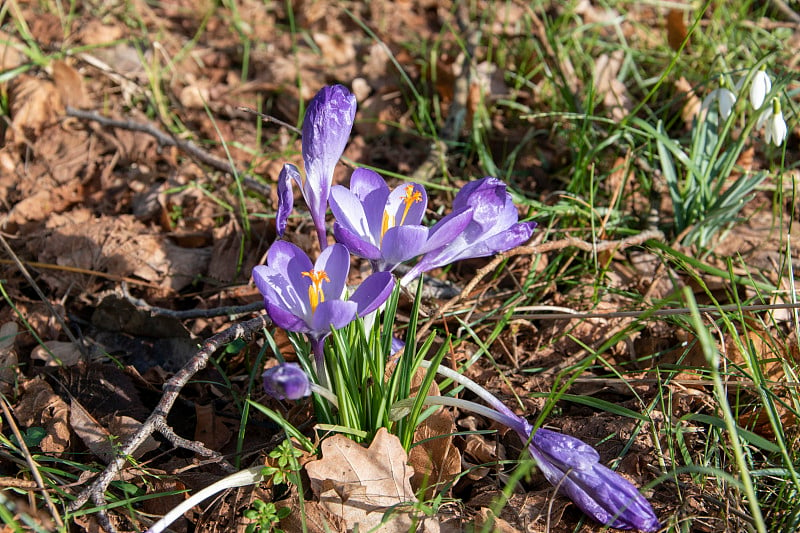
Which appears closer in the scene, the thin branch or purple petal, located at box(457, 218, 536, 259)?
purple petal, located at box(457, 218, 536, 259)

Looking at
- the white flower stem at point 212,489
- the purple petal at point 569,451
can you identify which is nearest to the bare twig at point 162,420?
the white flower stem at point 212,489

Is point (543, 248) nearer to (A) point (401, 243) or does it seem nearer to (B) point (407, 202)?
(B) point (407, 202)

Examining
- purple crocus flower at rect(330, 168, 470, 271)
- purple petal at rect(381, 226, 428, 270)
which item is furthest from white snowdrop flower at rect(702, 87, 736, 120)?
purple petal at rect(381, 226, 428, 270)

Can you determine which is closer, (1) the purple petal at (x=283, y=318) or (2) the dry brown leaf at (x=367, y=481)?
(1) the purple petal at (x=283, y=318)

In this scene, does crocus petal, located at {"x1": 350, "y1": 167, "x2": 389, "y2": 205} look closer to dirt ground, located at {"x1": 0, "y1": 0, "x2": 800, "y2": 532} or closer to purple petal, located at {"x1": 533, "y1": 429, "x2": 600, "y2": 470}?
dirt ground, located at {"x1": 0, "y1": 0, "x2": 800, "y2": 532}

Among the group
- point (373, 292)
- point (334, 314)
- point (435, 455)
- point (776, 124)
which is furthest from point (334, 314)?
point (776, 124)

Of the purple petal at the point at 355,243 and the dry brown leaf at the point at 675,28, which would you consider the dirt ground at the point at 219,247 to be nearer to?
the dry brown leaf at the point at 675,28

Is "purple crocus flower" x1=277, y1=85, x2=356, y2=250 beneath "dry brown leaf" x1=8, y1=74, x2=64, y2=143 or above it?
above
